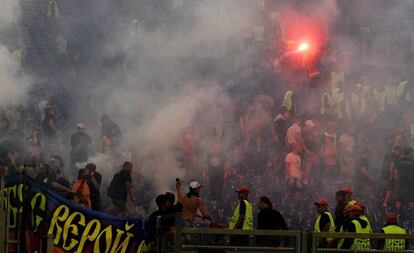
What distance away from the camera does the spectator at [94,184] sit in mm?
16828

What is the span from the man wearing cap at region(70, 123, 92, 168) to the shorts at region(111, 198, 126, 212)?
3.13ft

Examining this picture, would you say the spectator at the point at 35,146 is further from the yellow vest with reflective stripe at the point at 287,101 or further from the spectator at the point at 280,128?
the yellow vest with reflective stripe at the point at 287,101

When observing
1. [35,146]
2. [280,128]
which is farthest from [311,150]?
[35,146]

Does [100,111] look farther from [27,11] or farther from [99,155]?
[27,11]

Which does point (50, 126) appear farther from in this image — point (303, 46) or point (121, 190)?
point (303, 46)

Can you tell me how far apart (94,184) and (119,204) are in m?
0.76

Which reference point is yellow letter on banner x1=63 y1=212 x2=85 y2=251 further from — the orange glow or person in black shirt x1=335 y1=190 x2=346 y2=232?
the orange glow

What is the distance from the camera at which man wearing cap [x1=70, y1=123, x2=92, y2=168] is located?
18.0 meters

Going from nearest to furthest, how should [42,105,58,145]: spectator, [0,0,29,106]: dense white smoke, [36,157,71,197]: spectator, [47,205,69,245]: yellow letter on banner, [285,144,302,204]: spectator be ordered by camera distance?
[47,205,69,245]: yellow letter on banner < [36,157,71,197]: spectator < [0,0,29,106]: dense white smoke < [42,105,58,145]: spectator < [285,144,302,204]: spectator

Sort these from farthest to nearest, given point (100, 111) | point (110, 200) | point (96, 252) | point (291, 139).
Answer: point (291, 139), point (100, 111), point (110, 200), point (96, 252)

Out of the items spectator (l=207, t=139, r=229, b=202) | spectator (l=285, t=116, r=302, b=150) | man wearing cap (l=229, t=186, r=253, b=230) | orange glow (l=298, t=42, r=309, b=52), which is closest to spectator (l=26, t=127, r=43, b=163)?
spectator (l=207, t=139, r=229, b=202)

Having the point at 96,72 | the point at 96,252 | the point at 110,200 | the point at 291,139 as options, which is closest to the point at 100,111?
the point at 96,72

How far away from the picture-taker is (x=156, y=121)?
746 inches

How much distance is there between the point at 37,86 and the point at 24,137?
94cm
